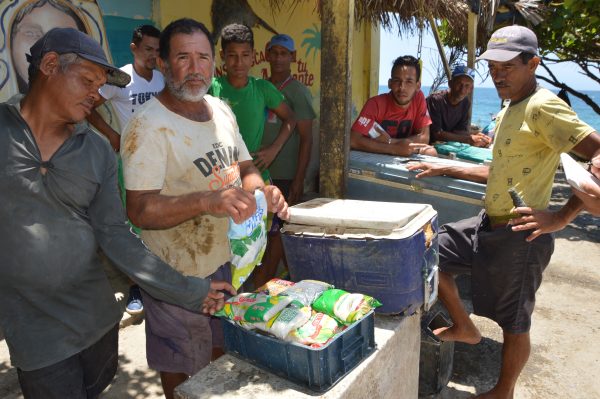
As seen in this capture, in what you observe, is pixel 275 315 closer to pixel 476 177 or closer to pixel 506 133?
pixel 506 133

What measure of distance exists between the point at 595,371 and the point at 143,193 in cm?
362

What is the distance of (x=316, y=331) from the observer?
1890mm

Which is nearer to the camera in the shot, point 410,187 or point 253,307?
point 253,307

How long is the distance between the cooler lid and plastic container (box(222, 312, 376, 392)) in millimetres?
488

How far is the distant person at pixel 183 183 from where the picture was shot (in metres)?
2.03

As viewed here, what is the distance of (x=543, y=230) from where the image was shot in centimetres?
257

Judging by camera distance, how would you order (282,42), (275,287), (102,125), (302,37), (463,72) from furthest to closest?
(302,37), (463,72), (282,42), (102,125), (275,287)

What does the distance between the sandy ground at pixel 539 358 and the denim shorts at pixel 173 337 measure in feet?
3.58

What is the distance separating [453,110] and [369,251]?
3757 mm

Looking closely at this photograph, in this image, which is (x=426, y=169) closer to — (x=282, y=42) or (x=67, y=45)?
(x=282, y=42)

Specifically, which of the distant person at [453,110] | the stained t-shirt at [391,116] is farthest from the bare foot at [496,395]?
the distant person at [453,110]

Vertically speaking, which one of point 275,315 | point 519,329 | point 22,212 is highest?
point 22,212

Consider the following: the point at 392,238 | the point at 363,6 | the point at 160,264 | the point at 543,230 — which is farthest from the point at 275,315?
the point at 363,6

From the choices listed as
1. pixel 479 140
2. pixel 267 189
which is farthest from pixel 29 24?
pixel 479 140
